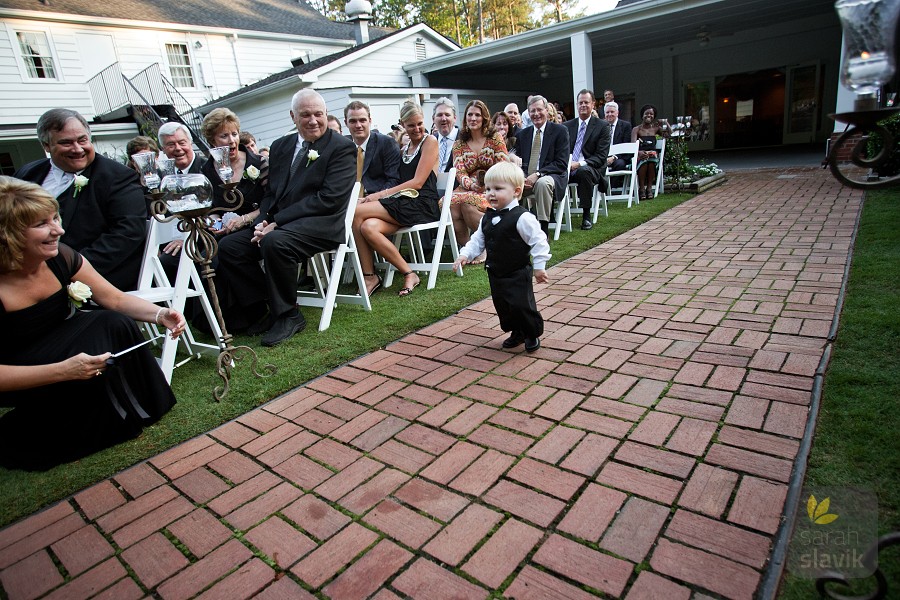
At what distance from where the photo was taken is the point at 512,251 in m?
2.74

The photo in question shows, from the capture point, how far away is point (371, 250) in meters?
4.53

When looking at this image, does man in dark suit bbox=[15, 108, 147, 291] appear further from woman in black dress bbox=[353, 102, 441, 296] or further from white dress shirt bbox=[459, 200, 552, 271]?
white dress shirt bbox=[459, 200, 552, 271]

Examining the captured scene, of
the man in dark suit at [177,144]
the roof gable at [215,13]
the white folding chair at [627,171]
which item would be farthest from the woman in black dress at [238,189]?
the roof gable at [215,13]

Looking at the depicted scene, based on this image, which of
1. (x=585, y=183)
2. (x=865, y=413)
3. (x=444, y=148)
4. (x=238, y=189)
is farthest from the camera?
(x=585, y=183)

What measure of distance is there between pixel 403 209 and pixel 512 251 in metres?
1.83

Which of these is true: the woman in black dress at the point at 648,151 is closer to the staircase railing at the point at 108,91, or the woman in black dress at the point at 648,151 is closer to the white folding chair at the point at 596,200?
the white folding chair at the point at 596,200

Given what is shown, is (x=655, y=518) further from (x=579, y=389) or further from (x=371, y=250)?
(x=371, y=250)

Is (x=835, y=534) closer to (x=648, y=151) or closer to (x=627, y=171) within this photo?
(x=627, y=171)

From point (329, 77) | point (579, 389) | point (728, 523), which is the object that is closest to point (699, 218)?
point (579, 389)

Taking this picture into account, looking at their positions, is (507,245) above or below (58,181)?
below

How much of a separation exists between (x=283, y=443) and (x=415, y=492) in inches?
28.6

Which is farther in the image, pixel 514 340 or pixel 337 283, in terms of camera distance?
pixel 337 283

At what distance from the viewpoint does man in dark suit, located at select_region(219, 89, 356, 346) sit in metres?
3.48

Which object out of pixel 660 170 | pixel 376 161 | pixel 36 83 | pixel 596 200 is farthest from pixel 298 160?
pixel 36 83
